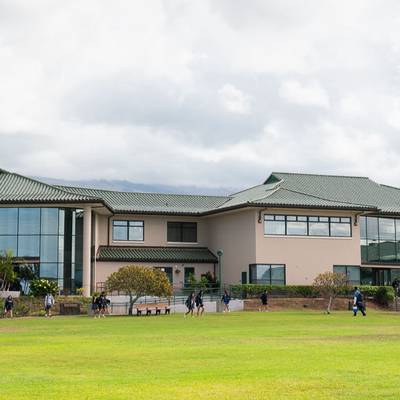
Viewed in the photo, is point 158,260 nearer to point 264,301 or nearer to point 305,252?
point 305,252

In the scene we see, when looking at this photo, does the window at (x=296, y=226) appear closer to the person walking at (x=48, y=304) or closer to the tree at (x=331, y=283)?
the tree at (x=331, y=283)

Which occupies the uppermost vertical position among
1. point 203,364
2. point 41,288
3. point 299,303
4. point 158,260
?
point 158,260

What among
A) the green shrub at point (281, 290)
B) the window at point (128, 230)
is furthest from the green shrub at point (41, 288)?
the green shrub at point (281, 290)

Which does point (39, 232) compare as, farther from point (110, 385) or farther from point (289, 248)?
point (110, 385)

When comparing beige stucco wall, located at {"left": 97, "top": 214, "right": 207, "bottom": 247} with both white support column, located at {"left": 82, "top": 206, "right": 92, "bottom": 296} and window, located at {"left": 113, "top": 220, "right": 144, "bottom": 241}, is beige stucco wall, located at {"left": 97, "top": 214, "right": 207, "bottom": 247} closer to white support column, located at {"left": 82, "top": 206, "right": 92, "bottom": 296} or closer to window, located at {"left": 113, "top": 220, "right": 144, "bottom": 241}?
window, located at {"left": 113, "top": 220, "right": 144, "bottom": 241}

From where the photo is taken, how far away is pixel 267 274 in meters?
52.1

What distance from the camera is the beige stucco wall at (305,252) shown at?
5197 cm

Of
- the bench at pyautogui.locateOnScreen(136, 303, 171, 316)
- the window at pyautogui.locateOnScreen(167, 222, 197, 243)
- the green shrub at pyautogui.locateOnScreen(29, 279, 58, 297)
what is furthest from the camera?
the window at pyautogui.locateOnScreen(167, 222, 197, 243)

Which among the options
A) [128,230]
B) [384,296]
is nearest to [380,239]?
[384,296]

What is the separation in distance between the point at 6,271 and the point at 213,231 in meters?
17.8

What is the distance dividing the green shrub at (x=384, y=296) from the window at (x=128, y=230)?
17.4 meters

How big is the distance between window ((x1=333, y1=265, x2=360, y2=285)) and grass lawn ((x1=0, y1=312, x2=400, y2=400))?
1019 inches

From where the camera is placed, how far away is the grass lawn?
1230cm

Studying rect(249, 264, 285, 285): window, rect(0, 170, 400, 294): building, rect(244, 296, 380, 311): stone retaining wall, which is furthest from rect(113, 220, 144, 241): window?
rect(244, 296, 380, 311): stone retaining wall
